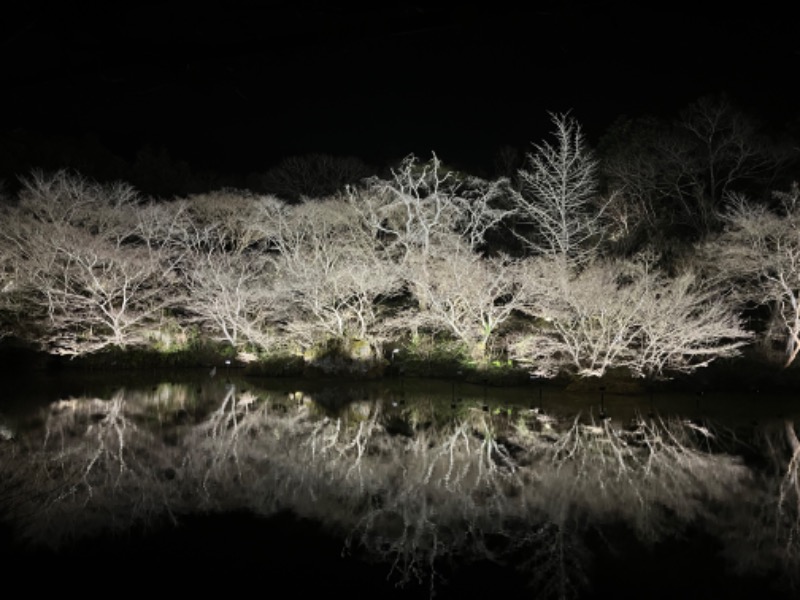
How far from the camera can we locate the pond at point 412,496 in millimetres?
5457

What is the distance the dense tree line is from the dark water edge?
9.92 m

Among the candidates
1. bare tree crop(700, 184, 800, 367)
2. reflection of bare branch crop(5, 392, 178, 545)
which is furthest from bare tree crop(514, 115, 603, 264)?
reflection of bare branch crop(5, 392, 178, 545)

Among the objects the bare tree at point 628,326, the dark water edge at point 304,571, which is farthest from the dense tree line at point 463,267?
the dark water edge at point 304,571

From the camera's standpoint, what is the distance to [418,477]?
8.55 m

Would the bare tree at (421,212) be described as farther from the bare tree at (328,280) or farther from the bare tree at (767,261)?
the bare tree at (767,261)

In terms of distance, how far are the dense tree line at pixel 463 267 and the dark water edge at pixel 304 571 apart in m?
9.92

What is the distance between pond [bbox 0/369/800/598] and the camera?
546 centimetres

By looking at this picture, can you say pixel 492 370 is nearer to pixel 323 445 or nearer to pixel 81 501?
pixel 323 445

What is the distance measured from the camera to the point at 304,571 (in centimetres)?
541

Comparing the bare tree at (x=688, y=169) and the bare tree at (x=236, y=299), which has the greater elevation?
the bare tree at (x=688, y=169)

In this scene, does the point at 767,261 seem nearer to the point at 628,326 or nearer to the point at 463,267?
the point at 628,326

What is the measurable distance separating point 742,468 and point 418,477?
5038 millimetres

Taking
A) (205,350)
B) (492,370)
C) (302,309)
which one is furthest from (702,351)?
(205,350)

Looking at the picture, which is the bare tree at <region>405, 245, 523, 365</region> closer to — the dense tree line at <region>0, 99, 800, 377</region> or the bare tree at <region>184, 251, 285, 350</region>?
the dense tree line at <region>0, 99, 800, 377</region>
